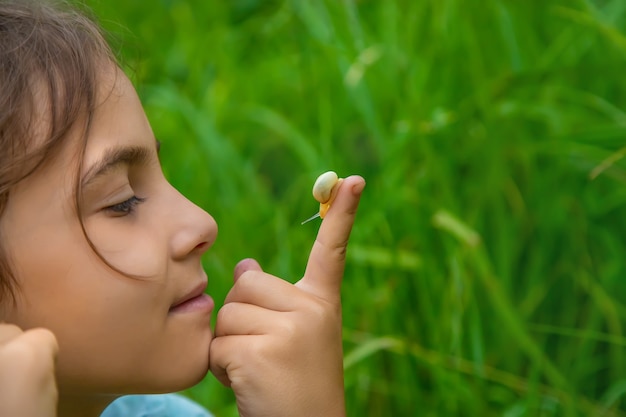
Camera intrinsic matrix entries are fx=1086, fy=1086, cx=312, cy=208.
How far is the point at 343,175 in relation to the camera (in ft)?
7.19

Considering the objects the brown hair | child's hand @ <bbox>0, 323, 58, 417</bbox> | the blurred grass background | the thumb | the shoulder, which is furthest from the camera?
the blurred grass background

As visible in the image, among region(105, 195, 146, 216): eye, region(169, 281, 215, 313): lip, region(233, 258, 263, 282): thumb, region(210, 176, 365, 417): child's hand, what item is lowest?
region(210, 176, 365, 417): child's hand

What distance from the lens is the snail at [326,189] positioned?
4.18ft

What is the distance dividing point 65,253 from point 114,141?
0.14 meters

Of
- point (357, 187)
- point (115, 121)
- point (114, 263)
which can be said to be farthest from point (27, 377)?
point (357, 187)

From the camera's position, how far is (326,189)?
1.29 meters

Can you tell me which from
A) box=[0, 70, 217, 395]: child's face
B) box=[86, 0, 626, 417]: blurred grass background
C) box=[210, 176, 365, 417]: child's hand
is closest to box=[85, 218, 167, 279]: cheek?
box=[0, 70, 217, 395]: child's face

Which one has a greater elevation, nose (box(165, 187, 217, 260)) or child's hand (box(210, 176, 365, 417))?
nose (box(165, 187, 217, 260))

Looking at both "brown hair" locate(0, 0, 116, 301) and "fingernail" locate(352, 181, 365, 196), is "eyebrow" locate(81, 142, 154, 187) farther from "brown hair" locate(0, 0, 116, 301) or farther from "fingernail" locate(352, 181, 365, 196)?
→ "fingernail" locate(352, 181, 365, 196)

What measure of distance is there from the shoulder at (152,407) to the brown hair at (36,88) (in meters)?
0.49

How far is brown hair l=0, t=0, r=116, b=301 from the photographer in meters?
1.16

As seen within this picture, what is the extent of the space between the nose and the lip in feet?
0.14

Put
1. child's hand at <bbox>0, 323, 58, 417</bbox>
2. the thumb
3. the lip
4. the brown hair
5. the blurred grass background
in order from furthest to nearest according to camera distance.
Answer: the blurred grass background < the thumb < the lip < the brown hair < child's hand at <bbox>0, 323, 58, 417</bbox>

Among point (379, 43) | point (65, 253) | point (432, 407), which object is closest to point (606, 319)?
point (432, 407)
